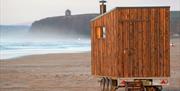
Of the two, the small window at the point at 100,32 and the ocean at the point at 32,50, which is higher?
the small window at the point at 100,32

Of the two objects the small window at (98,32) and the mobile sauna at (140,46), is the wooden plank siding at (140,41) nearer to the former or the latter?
the mobile sauna at (140,46)

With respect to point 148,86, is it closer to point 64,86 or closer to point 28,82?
point 64,86

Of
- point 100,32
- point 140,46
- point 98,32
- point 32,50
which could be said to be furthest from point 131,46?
point 32,50

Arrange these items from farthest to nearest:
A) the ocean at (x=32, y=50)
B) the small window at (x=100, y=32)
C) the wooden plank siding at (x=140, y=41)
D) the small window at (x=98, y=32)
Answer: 1. the ocean at (x=32, y=50)
2. the small window at (x=98, y=32)
3. the small window at (x=100, y=32)
4. the wooden plank siding at (x=140, y=41)

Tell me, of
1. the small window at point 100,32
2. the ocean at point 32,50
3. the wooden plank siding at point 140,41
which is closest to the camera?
the wooden plank siding at point 140,41

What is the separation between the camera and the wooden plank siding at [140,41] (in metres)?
19.2

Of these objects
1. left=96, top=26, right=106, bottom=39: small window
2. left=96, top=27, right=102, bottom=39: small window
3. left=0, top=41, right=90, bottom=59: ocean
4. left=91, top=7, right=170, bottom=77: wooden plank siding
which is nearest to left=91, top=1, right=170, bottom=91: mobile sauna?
left=91, top=7, right=170, bottom=77: wooden plank siding

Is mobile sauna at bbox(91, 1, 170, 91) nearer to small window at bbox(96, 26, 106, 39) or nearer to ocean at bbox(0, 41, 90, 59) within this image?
small window at bbox(96, 26, 106, 39)

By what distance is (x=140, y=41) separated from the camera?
1930cm

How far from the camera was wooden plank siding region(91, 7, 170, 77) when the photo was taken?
1922cm

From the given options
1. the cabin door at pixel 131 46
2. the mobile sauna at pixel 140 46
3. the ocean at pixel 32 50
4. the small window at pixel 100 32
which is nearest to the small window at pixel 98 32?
the small window at pixel 100 32

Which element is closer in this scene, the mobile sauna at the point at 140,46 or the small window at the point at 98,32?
the mobile sauna at the point at 140,46

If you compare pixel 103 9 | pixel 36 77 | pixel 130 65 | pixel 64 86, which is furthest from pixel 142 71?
Answer: pixel 36 77

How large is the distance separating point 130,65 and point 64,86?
25.5ft
